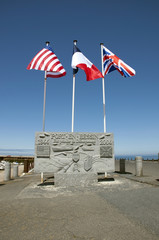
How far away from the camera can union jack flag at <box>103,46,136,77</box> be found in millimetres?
10508

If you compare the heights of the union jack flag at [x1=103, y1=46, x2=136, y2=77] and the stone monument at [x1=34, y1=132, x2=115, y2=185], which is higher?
the union jack flag at [x1=103, y1=46, x2=136, y2=77]

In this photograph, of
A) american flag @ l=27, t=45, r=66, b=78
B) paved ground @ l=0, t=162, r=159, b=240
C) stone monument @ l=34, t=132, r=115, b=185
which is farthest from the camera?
american flag @ l=27, t=45, r=66, b=78

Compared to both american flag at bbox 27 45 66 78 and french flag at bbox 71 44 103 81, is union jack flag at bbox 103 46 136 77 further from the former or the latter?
american flag at bbox 27 45 66 78

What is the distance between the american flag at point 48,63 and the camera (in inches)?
389

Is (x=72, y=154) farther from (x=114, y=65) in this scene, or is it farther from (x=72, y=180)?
(x=114, y=65)

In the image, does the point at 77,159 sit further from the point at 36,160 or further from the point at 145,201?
the point at 145,201

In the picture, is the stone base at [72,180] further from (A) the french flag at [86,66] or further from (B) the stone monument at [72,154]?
(A) the french flag at [86,66]

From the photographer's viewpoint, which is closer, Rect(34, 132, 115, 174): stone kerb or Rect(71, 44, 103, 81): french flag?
Rect(34, 132, 115, 174): stone kerb

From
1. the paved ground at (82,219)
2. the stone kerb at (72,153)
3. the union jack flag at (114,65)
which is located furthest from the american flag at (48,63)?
the paved ground at (82,219)

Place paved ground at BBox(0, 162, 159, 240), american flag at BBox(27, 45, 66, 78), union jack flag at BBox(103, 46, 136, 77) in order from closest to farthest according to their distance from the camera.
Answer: paved ground at BBox(0, 162, 159, 240) → american flag at BBox(27, 45, 66, 78) → union jack flag at BBox(103, 46, 136, 77)

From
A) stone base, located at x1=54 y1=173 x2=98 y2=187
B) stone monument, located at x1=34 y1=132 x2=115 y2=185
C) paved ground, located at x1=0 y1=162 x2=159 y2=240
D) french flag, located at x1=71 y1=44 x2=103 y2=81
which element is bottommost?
stone base, located at x1=54 y1=173 x2=98 y2=187

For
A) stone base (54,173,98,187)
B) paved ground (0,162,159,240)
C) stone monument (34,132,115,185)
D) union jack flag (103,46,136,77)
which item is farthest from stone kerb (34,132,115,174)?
union jack flag (103,46,136,77)

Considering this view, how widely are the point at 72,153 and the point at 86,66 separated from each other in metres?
5.62

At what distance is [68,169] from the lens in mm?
8672
